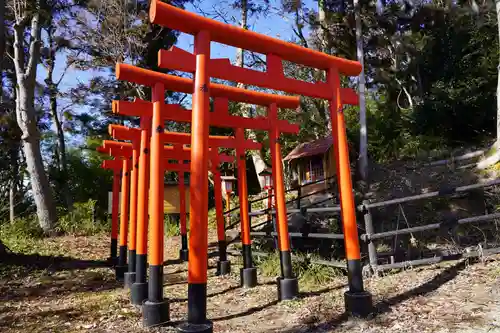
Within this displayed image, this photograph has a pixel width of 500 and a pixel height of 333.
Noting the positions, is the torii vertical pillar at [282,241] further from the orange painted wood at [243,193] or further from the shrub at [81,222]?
the shrub at [81,222]

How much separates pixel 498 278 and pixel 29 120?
1224 centimetres

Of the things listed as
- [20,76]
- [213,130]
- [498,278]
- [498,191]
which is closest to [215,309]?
[498,278]

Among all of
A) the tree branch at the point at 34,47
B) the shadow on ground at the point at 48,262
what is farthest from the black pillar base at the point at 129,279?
the tree branch at the point at 34,47

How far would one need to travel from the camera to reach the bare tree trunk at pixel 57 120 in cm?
1627

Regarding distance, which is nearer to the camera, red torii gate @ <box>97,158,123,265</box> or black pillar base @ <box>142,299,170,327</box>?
black pillar base @ <box>142,299,170,327</box>

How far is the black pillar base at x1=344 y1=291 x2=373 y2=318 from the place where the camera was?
12.3 ft

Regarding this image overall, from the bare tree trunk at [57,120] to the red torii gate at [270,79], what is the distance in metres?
14.0

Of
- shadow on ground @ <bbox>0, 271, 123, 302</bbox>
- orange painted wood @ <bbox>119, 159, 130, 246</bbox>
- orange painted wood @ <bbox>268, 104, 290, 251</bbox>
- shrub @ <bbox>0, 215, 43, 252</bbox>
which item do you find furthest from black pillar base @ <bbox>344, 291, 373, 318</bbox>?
shrub @ <bbox>0, 215, 43, 252</bbox>

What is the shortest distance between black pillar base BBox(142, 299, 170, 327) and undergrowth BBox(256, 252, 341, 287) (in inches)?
83.5

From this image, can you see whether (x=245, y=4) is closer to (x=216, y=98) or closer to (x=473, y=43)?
(x=473, y=43)

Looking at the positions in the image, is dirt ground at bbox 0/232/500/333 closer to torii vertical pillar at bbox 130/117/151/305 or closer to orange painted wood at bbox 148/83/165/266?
torii vertical pillar at bbox 130/117/151/305

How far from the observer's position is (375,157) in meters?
13.8

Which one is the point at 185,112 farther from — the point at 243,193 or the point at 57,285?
the point at 57,285

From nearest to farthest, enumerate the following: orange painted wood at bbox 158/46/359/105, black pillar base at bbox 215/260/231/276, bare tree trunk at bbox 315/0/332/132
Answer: orange painted wood at bbox 158/46/359/105 → black pillar base at bbox 215/260/231/276 → bare tree trunk at bbox 315/0/332/132
